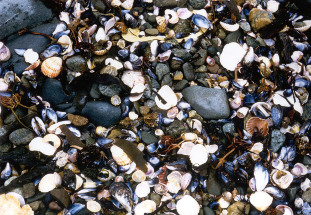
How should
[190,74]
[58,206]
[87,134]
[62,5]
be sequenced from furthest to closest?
1. [62,5]
2. [190,74]
3. [87,134]
4. [58,206]

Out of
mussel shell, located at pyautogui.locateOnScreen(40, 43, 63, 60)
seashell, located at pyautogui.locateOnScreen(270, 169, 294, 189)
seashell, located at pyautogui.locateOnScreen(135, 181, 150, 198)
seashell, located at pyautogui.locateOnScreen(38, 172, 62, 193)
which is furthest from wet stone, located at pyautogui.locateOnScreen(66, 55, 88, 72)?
seashell, located at pyautogui.locateOnScreen(270, 169, 294, 189)

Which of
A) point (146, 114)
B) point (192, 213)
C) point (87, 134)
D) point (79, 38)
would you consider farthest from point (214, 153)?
point (79, 38)

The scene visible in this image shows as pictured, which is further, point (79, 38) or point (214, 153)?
point (79, 38)

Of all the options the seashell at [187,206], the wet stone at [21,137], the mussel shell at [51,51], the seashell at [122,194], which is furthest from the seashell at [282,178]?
the mussel shell at [51,51]

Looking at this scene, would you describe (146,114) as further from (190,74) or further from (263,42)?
(263,42)

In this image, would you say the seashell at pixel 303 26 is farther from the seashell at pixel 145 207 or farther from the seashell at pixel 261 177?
the seashell at pixel 145 207

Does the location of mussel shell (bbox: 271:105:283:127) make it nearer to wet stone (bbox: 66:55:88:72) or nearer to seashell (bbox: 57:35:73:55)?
wet stone (bbox: 66:55:88:72)
